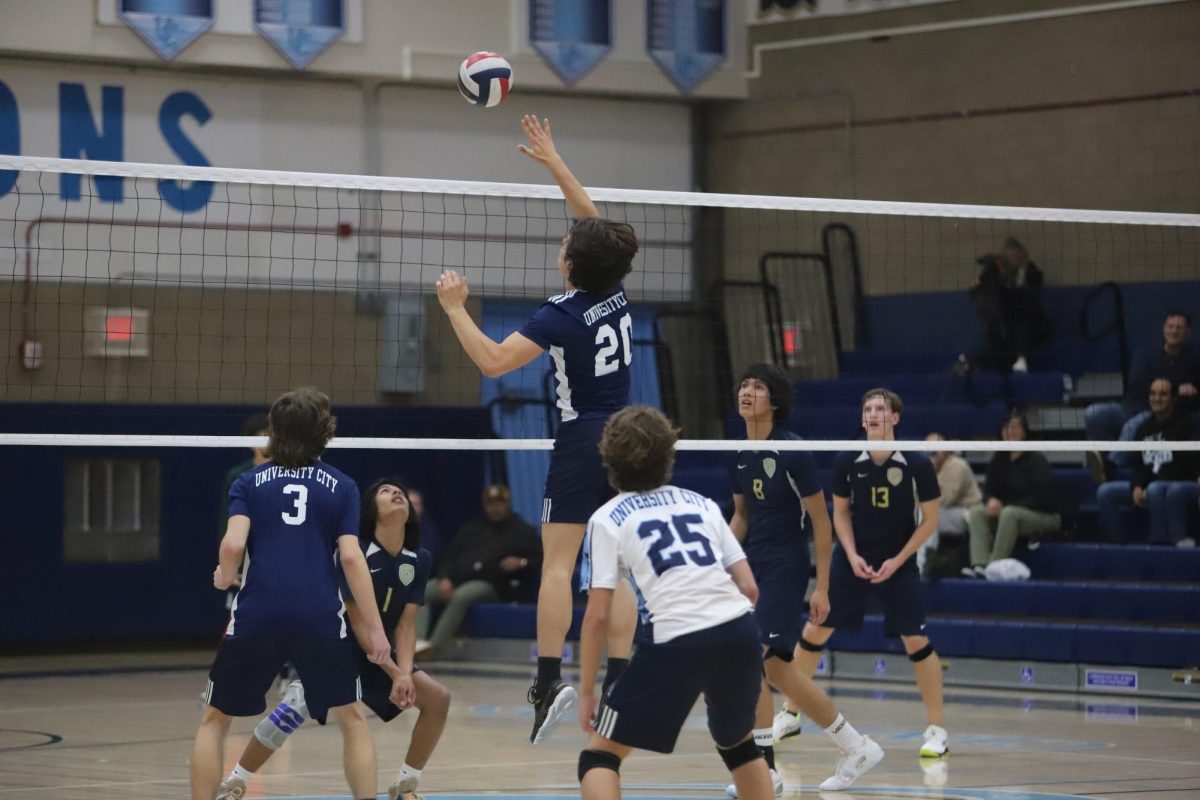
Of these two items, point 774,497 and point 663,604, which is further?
point 774,497

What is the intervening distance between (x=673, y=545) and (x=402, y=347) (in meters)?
12.2

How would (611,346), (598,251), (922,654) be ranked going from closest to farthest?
(598,251) → (611,346) → (922,654)

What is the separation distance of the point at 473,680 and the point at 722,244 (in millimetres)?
6281

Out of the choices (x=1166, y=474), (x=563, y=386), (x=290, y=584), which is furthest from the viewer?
(x=1166, y=474)

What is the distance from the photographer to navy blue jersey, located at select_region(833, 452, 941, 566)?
1030 centimetres

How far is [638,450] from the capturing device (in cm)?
578

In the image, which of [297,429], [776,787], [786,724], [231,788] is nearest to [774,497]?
[776,787]

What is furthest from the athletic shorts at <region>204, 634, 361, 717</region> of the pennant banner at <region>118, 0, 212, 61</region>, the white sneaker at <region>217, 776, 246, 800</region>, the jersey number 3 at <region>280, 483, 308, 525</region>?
the pennant banner at <region>118, 0, 212, 61</region>

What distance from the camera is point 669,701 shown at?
5.69m

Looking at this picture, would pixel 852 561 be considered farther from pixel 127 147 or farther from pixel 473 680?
pixel 127 147

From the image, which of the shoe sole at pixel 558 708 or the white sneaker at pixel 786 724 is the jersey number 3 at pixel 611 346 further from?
the white sneaker at pixel 786 724

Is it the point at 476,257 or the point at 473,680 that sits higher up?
the point at 476,257

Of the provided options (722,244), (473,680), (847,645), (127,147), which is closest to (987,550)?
(847,645)

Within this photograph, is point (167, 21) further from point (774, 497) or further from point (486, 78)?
point (774, 497)
